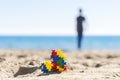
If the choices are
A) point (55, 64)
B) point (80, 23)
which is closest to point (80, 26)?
point (80, 23)

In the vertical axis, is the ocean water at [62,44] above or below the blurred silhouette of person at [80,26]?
below

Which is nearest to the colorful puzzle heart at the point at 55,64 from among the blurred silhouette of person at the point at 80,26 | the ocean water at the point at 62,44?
the blurred silhouette of person at the point at 80,26

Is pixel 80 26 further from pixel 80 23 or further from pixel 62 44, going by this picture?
pixel 62 44

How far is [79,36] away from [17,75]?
302 inches

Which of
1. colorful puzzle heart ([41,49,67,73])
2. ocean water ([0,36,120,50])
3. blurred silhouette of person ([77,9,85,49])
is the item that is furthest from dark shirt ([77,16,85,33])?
colorful puzzle heart ([41,49,67,73])

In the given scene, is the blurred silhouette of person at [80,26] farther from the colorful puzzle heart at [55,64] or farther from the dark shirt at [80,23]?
the colorful puzzle heart at [55,64]

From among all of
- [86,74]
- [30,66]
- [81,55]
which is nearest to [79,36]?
[81,55]

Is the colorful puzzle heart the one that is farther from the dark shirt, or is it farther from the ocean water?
the ocean water

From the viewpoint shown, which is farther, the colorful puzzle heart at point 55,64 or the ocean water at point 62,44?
the ocean water at point 62,44

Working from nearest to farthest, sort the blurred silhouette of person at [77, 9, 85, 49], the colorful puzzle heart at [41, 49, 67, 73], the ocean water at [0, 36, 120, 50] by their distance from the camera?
the colorful puzzle heart at [41, 49, 67, 73] → the blurred silhouette of person at [77, 9, 85, 49] → the ocean water at [0, 36, 120, 50]

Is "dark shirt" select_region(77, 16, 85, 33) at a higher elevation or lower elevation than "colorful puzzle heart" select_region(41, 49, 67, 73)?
higher

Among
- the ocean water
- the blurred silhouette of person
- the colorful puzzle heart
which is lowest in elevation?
the ocean water

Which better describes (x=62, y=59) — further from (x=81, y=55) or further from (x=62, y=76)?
(x=81, y=55)

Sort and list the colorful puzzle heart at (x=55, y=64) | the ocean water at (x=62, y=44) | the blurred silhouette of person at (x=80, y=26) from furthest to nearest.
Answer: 1. the ocean water at (x=62, y=44)
2. the blurred silhouette of person at (x=80, y=26)
3. the colorful puzzle heart at (x=55, y=64)
